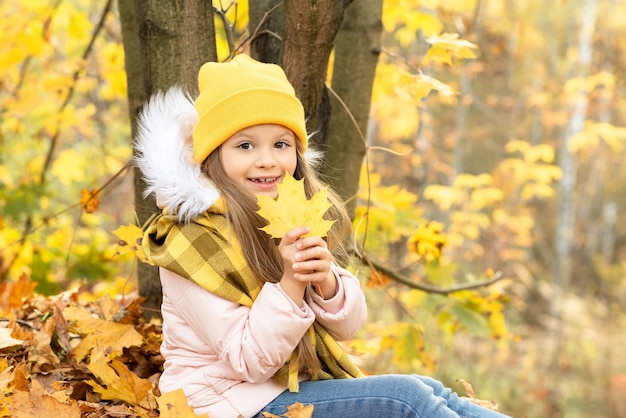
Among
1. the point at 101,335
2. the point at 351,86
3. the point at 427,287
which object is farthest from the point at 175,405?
the point at 427,287

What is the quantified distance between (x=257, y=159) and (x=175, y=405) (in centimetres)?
63

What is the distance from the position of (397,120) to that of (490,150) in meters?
7.27

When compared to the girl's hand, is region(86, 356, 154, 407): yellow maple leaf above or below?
below

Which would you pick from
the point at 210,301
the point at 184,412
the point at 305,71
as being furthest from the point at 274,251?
the point at 305,71

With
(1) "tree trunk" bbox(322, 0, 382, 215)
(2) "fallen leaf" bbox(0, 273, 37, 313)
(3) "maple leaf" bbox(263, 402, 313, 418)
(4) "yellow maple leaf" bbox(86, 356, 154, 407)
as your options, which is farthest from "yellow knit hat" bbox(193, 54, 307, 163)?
(2) "fallen leaf" bbox(0, 273, 37, 313)

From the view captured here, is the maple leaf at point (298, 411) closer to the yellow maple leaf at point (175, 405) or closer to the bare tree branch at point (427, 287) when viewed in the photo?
the yellow maple leaf at point (175, 405)

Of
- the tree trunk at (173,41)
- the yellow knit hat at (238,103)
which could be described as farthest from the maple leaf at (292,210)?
the tree trunk at (173,41)

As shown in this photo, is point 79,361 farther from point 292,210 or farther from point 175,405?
point 292,210

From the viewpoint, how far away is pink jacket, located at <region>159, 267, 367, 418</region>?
1482 mm

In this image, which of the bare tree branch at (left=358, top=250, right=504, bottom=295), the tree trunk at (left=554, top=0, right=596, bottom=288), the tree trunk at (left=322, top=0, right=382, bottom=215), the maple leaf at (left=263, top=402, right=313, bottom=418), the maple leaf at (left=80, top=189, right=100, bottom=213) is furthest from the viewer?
the tree trunk at (left=554, top=0, right=596, bottom=288)

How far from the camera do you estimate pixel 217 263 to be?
5.22 feet

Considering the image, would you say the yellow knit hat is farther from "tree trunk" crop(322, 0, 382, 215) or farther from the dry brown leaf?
"tree trunk" crop(322, 0, 382, 215)

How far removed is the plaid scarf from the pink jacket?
0.03m

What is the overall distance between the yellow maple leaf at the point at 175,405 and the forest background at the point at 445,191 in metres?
0.67
